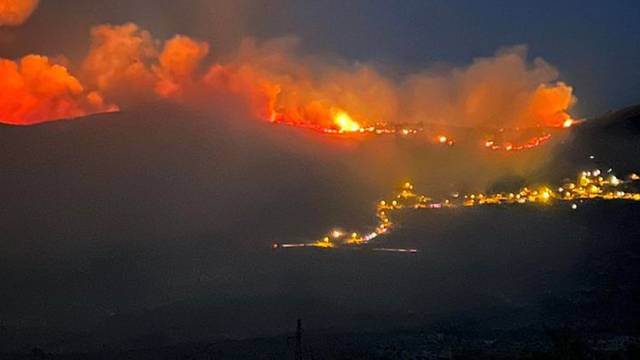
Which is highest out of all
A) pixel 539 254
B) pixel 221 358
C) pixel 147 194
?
pixel 147 194

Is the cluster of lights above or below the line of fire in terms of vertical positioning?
below

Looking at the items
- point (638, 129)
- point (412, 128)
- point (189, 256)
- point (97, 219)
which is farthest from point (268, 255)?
point (638, 129)

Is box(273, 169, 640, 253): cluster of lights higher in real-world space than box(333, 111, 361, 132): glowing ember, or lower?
lower

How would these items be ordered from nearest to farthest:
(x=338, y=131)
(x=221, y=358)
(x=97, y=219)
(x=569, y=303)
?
(x=221, y=358) < (x=569, y=303) < (x=97, y=219) < (x=338, y=131)

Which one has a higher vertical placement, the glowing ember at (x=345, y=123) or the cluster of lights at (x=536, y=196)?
the glowing ember at (x=345, y=123)

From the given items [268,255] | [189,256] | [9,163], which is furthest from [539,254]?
[9,163]

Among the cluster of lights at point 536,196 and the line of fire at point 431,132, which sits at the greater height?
the line of fire at point 431,132

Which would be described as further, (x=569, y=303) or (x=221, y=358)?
(x=569, y=303)

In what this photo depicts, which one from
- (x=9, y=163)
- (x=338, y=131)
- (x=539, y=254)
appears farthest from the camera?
(x=338, y=131)

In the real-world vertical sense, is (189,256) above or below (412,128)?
below

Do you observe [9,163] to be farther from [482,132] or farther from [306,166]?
[482,132]
